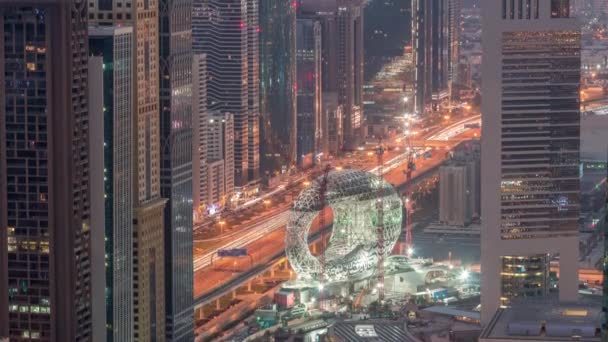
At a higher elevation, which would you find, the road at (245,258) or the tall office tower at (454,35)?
the tall office tower at (454,35)

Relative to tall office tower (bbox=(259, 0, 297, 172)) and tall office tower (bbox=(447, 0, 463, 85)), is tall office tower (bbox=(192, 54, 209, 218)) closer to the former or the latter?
tall office tower (bbox=(259, 0, 297, 172))

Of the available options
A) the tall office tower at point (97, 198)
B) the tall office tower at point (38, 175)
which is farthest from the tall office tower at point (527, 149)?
the tall office tower at point (38, 175)

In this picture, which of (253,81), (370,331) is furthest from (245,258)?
(253,81)

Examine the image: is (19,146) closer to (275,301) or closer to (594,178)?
(275,301)

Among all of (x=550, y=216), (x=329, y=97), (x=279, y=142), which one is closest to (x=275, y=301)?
(x=550, y=216)

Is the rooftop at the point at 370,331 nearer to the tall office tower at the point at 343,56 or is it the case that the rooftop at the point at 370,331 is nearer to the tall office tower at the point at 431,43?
the tall office tower at the point at 343,56

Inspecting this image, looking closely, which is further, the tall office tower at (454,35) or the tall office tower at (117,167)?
the tall office tower at (454,35)

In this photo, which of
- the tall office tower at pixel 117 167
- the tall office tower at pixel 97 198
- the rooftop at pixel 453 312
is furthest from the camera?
the rooftop at pixel 453 312

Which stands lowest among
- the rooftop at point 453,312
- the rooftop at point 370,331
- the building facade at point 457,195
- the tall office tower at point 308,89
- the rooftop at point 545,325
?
the rooftop at point 370,331
